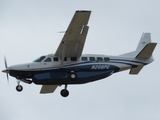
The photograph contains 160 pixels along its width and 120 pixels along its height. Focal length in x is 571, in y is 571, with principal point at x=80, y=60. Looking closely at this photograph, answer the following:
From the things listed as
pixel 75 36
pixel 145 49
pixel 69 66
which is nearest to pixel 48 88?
pixel 69 66

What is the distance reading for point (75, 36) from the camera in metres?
42.0

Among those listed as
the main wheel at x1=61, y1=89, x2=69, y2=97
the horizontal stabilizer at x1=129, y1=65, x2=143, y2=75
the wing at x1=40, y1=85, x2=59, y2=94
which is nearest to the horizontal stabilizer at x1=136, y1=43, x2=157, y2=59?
the horizontal stabilizer at x1=129, y1=65, x2=143, y2=75

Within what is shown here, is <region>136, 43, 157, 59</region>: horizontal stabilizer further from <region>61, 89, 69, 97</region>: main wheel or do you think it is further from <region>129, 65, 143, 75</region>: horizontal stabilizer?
<region>61, 89, 69, 97</region>: main wheel

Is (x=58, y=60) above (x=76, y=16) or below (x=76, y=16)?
below

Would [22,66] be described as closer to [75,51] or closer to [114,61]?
[75,51]

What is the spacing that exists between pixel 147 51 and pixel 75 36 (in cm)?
650

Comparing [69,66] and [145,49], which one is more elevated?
[145,49]

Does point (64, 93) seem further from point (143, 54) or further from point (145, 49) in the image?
point (145, 49)

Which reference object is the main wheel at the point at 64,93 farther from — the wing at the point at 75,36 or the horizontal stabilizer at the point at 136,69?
the horizontal stabilizer at the point at 136,69

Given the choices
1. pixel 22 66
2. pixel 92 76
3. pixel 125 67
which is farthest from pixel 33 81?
pixel 125 67

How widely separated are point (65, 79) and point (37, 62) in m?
2.49

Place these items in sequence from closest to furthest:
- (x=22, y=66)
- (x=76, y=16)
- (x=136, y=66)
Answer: (x=76, y=16) < (x=22, y=66) < (x=136, y=66)

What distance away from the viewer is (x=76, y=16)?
39.9 meters

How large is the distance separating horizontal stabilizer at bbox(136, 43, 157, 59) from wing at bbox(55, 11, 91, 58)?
5130 mm
